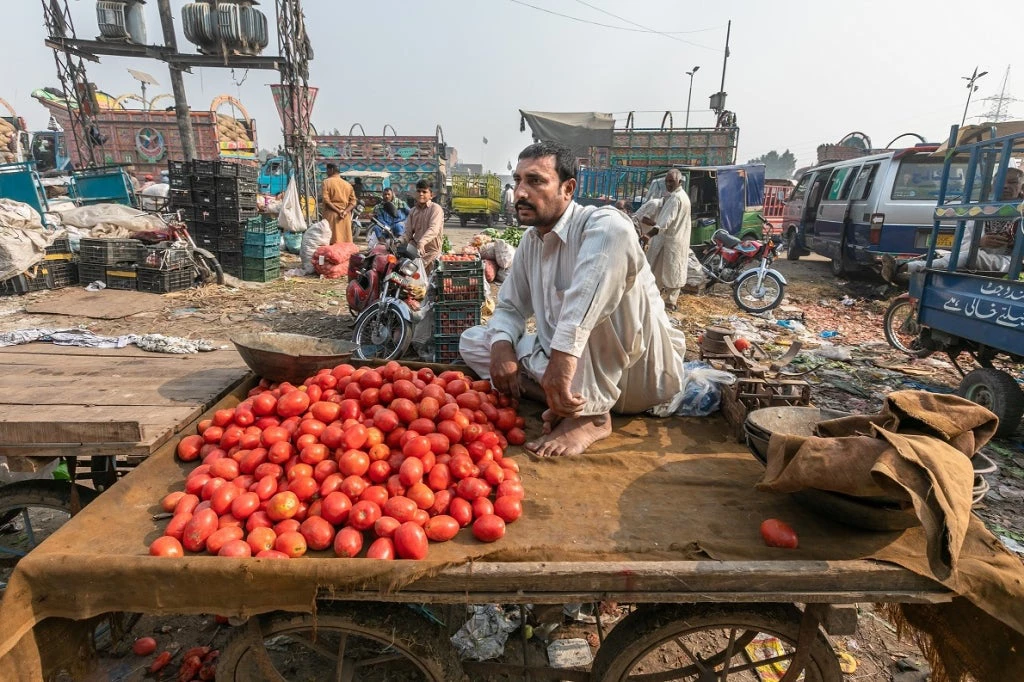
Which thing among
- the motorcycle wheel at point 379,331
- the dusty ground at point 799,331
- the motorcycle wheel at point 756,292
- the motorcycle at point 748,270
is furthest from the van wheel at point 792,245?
the motorcycle wheel at point 379,331

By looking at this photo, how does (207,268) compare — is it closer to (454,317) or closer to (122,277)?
(122,277)

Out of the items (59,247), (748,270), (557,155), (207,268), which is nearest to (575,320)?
(557,155)

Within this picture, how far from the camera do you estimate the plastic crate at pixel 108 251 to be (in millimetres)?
9008

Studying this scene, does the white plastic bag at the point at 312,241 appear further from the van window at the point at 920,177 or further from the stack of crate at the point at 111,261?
the van window at the point at 920,177

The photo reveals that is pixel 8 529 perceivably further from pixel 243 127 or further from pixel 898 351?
pixel 243 127

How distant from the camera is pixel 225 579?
1.70 meters

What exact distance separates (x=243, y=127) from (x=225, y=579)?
1022 inches

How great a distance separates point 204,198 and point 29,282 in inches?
122

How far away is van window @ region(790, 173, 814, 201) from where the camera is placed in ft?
41.8

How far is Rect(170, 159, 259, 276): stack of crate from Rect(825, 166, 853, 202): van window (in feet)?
38.6

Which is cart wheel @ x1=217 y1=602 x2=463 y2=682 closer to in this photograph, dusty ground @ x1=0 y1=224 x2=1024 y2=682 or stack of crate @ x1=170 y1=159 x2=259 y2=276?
dusty ground @ x1=0 y1=224 x2=1024 y2=682

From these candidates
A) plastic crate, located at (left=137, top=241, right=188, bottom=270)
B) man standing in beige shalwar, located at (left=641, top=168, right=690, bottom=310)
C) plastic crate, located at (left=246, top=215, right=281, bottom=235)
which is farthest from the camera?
plastic crate, located at (left=246, top=215, right=281, bottom=235)

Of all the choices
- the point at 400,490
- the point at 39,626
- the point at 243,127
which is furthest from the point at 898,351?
the point at 243,127

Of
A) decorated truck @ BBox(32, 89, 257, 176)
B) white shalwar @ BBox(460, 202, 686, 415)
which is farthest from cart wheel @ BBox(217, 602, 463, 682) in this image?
decorated truck @ BBox(32, 89, 257, 176)
